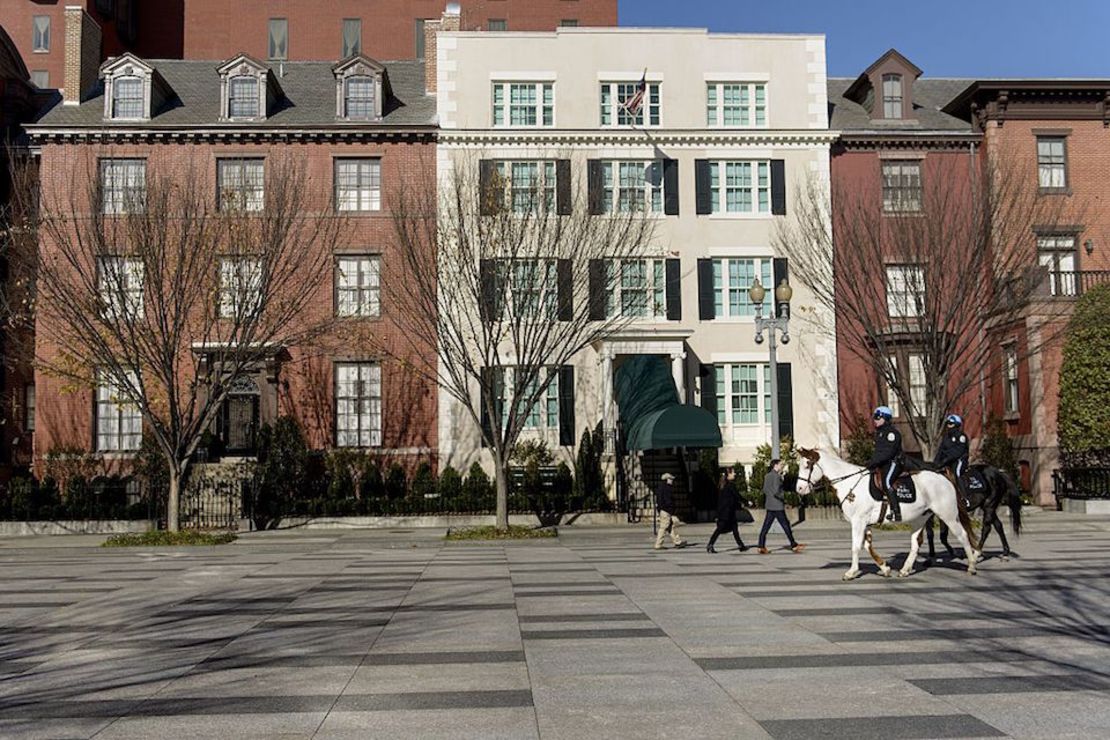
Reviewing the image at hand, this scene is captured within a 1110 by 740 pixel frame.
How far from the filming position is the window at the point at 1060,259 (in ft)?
117

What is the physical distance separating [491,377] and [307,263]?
8.99 meters

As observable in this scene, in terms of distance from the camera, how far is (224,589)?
15633 millimetres

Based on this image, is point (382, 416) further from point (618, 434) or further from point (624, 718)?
point (624, 718)

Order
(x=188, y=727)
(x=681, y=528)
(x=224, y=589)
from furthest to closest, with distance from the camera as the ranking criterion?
(x=681, y=528) < (x=224, y=589) < (x=188, y=727)

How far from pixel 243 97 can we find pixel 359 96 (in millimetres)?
4134

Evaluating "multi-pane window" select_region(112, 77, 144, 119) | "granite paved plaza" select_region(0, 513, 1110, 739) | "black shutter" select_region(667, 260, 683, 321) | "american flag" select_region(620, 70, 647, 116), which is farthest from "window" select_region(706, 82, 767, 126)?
"granite paved plaza" select_region(0, 513, 1110, 739)

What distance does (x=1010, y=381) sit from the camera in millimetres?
36500

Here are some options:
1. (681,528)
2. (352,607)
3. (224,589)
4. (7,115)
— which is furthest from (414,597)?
(7,115)

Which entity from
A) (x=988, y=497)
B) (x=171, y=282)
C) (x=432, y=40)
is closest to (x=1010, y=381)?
(x=988, y=497)

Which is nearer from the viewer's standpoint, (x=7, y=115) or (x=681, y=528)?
(x=681, y=528)

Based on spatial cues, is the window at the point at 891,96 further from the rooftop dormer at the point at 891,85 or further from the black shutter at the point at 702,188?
the black shutter at the point at 702,188

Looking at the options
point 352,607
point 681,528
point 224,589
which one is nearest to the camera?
point 352,607

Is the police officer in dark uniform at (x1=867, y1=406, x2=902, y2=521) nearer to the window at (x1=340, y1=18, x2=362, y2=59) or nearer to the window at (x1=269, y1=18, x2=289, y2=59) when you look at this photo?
the window at (x1=340, y1=18, x2=362, y2=59)

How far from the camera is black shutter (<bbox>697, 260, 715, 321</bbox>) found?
120 ft
